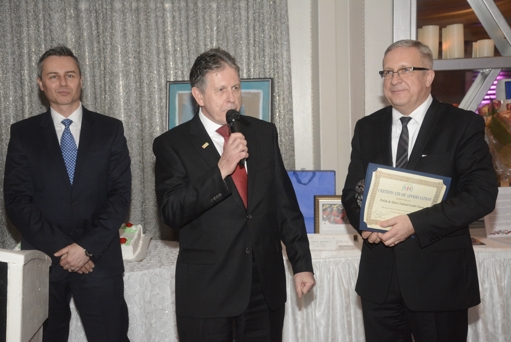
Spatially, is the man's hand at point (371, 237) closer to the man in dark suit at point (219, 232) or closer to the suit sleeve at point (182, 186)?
the man in dark suit at point (219, 232)

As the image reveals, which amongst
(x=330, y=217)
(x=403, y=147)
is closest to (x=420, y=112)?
(x=403, y=147)

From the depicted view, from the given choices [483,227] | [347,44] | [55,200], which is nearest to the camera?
[55,200]

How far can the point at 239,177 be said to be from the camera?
225 centimetres

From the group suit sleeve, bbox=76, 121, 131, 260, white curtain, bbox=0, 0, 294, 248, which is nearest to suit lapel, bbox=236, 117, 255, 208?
suit sleeve, bbox=76, 121, 131, 260

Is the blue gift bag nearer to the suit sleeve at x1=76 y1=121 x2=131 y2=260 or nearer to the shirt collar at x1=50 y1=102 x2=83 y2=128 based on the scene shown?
the suit sleeve at x1=76 y1=121 x2=131 y2=260

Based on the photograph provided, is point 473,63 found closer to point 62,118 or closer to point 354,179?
point 354,179

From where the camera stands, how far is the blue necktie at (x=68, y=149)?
2793 mm

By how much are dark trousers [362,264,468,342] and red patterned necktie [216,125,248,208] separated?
720mm

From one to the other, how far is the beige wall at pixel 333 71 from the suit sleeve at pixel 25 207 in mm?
2154

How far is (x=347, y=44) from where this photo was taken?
162 inches

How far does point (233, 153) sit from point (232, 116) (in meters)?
0.16

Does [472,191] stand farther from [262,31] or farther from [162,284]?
[262,31]

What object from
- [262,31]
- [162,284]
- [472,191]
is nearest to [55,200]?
[162,284]

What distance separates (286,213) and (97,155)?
104 cm
